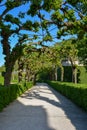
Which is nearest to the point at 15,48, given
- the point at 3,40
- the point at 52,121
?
the point at 3,40

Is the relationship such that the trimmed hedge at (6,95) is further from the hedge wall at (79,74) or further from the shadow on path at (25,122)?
the hedge wall at (79,74)

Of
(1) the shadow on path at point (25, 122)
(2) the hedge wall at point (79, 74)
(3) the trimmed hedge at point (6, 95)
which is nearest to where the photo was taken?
(1) the shadow on path at point (25, 122)

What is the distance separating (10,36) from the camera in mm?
27156

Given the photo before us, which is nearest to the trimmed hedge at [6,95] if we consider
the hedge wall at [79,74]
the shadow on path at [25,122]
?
the shadow on path at [25,122]

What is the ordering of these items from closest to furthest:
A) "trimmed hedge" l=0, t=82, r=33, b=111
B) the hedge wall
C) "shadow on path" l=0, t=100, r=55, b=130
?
"shadow on path" l=0, t=100, r=55, b=130 < "trimmed hedge" l=0, t=82, r=33, b=111 < the hedge wall

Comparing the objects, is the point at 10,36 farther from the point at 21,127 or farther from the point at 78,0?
the point at 21,127

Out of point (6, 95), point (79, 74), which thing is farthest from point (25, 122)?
Result: point (79, 74)

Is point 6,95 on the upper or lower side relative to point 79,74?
lower

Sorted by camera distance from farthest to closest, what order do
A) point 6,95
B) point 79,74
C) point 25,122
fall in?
1. point 79,74
2. point 6,95
3. point 25,122

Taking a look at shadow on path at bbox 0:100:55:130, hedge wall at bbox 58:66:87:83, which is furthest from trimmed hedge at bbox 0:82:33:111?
hedge wall at bbox 58:66:87:83

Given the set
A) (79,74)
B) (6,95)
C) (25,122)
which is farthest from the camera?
(79,74)

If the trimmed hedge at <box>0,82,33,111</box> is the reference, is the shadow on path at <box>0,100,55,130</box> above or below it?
below

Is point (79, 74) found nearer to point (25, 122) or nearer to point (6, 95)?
point (6, 95)

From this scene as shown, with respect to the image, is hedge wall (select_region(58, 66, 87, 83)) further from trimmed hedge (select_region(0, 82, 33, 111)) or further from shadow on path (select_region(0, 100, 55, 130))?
shadow on path (select_region(0, 100, 55, 130))
